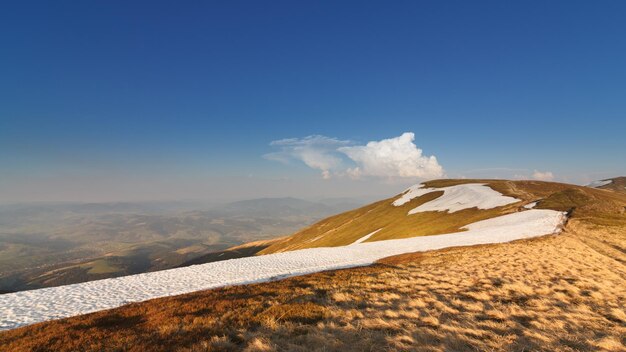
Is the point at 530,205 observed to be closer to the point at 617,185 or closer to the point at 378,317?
the point at 378,317

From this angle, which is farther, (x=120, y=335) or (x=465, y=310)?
(x=465, y=310)

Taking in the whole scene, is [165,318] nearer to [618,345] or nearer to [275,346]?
[275,346]

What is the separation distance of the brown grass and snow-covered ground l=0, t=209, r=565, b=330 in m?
4.62

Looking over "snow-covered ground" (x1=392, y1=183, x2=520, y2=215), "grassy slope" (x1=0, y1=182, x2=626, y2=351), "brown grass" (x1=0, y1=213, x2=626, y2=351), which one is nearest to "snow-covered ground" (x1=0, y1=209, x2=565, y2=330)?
"brown grass" (x1=0, y1=213, x2=626, y2=351)

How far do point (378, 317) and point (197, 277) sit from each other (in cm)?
2237

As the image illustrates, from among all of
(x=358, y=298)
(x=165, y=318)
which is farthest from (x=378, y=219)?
(x=165, y=318)

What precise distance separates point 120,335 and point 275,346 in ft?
24.2

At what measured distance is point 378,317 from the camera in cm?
1423

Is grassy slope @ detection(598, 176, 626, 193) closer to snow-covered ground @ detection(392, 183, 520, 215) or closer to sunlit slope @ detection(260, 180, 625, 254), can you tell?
sunlit slope @ detection(260, 180, 625, 254)

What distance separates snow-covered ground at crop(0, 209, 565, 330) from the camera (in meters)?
19.8

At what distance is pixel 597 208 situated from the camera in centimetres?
5966

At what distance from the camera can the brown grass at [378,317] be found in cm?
1130

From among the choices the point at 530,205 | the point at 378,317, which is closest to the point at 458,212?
the point at 530,205

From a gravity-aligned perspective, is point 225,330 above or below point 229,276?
above
